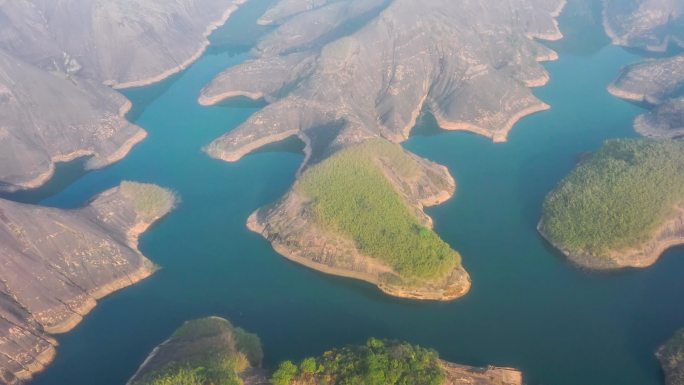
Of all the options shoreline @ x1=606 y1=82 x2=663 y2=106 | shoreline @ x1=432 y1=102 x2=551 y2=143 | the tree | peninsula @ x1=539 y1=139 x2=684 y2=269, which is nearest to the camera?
the tree

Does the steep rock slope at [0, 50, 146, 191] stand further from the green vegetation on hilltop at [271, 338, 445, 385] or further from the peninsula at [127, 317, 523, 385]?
the green vegetation on hilltop at [271, 338, 445, 385]

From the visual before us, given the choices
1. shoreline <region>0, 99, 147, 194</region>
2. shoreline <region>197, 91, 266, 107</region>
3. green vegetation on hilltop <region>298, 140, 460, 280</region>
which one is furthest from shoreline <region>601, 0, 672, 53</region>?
shoreline <region>0, 99, 147, 194</region>

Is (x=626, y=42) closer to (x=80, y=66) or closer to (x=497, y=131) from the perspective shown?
(x=497, y=131)

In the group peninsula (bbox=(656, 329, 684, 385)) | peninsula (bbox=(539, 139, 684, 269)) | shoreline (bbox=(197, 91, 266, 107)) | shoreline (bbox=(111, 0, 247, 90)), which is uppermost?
shoreline (bbox=(111, 0, 247, 90))

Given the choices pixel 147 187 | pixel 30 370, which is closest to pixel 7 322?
pixel 30 370

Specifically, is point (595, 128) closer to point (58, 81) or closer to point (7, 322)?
point (7, 322)

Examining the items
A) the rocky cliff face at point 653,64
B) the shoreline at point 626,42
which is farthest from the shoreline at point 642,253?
the shoreline at point 626,42

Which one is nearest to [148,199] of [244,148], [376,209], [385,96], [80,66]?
[244,148]
